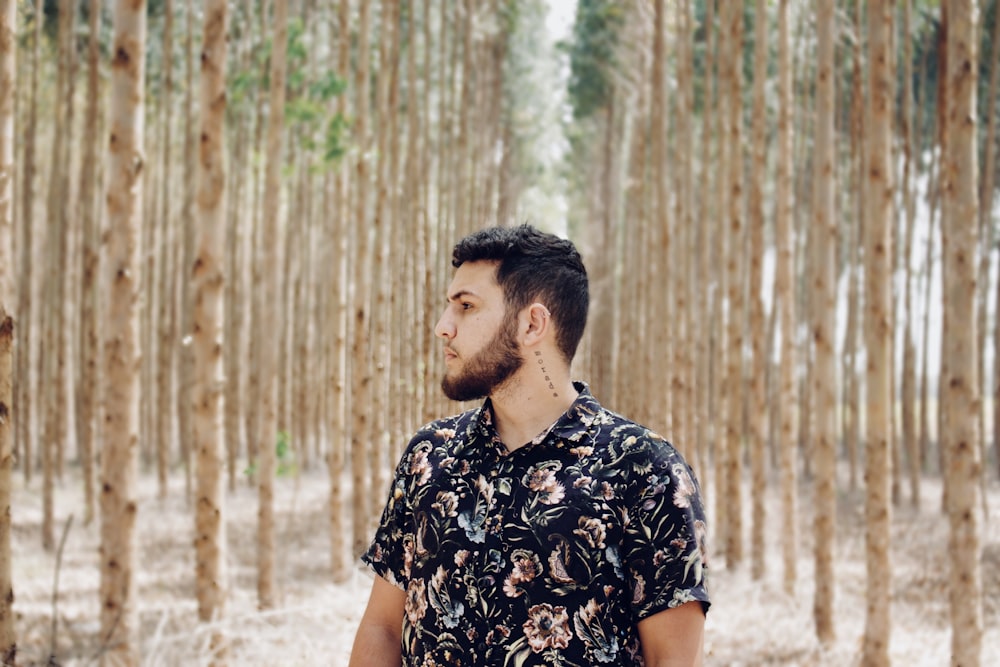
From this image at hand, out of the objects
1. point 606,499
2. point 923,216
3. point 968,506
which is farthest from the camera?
point 923,216

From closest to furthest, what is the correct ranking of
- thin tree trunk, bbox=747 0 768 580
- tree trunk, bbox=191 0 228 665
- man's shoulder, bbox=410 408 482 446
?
Result: man's shoulder, bbox=410 408 482 446, tree trunk, bbox=191 0 228 665, thin tree trunk, bbox=747 0 768 580

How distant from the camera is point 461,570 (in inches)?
58.0

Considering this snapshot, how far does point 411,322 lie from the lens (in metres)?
5.98

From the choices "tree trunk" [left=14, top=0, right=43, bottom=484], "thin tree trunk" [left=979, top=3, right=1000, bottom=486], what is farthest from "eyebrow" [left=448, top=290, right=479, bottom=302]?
"thin tree trunk" [left=979, top=3, right=1000, bottom=486]

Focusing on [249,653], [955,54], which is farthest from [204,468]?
[955,54]

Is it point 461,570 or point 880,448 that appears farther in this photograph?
point 880,448

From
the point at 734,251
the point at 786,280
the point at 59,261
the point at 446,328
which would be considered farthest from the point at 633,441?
the point at 59,261

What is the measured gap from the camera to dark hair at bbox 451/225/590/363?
1540 mm

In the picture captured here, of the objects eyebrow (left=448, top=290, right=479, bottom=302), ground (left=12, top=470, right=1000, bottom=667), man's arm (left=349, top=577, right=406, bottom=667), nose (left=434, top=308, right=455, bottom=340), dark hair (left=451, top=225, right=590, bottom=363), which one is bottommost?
ground (left=12, top=470, right=1000, bottom=667)

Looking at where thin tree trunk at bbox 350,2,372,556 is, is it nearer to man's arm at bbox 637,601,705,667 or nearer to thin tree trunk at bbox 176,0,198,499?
thin tree trunk at bbox 176,0,198,499

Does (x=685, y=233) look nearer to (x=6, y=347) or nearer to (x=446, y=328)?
(x=6, y=347)

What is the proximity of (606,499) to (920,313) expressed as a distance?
1172 centimetres

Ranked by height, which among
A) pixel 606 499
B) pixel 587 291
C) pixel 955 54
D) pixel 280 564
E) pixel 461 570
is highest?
pixel 955 54

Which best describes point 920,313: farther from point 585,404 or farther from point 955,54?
point 585,404
